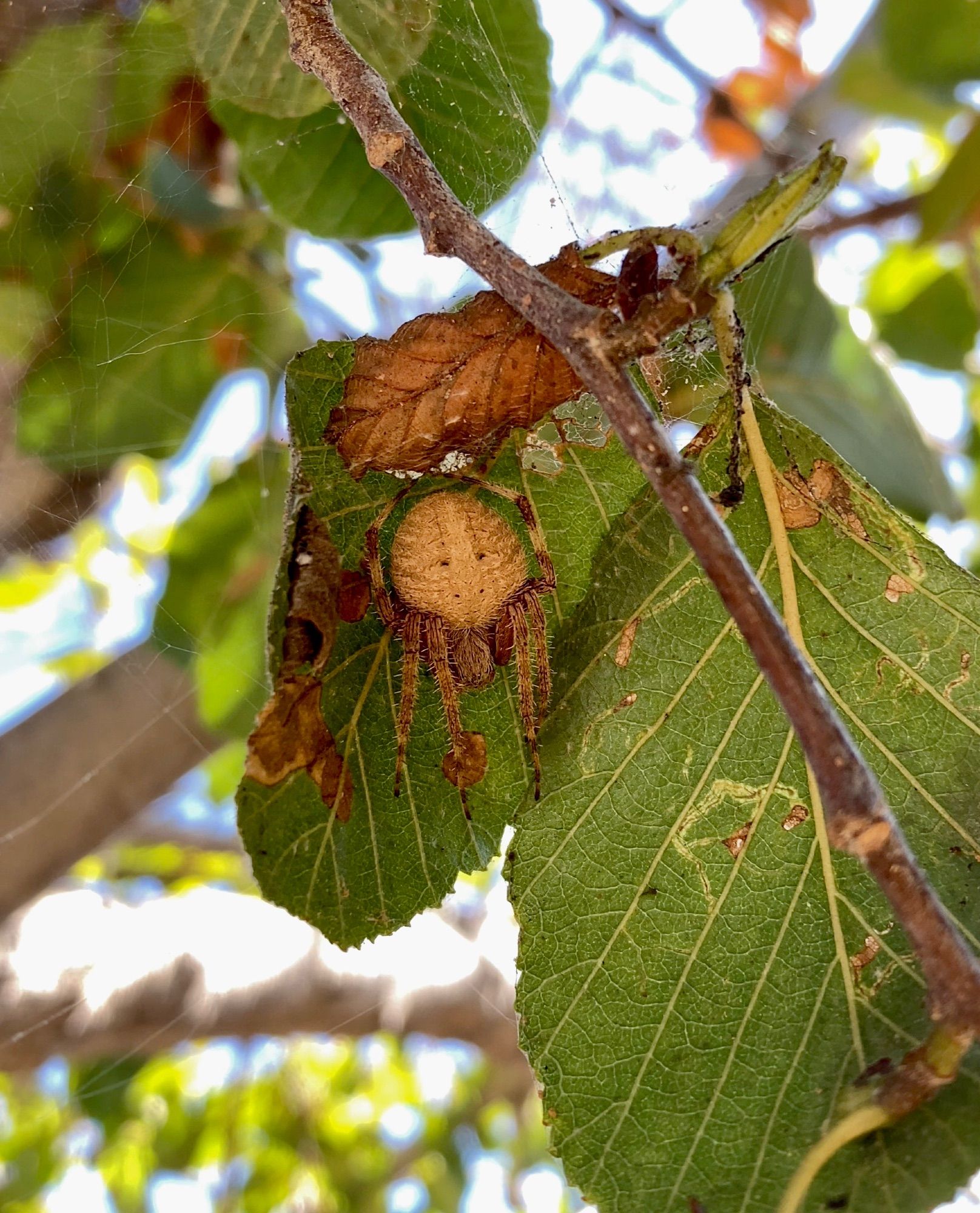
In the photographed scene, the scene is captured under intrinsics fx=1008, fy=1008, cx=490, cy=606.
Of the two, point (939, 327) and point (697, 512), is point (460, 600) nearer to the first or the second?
point (697, 512)

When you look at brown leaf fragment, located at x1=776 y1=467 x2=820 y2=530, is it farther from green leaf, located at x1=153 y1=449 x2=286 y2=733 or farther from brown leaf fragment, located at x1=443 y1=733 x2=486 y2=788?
green leaf, located at x1=153 y1=449 x2=286 y2=733

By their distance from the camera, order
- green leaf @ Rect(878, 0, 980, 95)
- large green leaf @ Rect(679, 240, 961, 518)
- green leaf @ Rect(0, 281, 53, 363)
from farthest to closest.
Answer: green leaf @ Rect(878, 0, 980, 95)
large green leaf @ Rect(679, 240, 961, 518)
green leaf @ Rect(0, 281, 53, 363)

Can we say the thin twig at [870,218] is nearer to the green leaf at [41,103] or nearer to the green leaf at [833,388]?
the green leaf at [833,388]

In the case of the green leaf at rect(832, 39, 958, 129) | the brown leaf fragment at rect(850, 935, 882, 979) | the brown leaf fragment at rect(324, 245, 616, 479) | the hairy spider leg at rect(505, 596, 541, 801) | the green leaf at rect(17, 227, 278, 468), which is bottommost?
the green leaf at rect(17, 227, 278, 468)

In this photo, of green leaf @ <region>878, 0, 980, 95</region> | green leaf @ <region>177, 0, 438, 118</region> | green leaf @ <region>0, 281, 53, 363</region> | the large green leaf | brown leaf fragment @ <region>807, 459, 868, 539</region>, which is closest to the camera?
brown leaf fragment @ <region>807, 459, 868, 539</region>

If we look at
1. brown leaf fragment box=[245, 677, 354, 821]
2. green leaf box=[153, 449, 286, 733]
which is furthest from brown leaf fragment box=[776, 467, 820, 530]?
green leaf box=[153, 449, 286, 733]

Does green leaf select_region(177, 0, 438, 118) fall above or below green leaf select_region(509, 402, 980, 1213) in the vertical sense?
above
